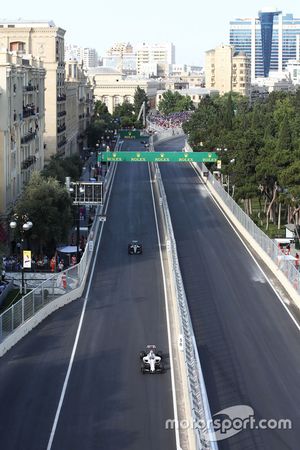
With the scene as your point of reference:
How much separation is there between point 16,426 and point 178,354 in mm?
8180

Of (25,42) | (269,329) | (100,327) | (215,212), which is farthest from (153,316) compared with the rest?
(25,42)

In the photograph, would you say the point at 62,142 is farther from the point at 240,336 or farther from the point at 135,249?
the point at 240,336

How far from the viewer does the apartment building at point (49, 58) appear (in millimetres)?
89375

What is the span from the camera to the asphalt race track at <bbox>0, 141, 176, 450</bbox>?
78.7 feet

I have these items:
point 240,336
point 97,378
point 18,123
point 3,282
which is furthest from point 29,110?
point 97,378

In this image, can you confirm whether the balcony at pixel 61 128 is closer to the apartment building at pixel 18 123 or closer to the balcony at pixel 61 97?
the balcony at pixel 61 97

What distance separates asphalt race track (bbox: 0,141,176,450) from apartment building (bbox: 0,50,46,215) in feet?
44.0

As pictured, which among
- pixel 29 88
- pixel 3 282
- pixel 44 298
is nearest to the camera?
pixel 44 298

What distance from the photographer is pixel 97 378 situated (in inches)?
1132

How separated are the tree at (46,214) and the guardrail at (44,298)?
240cm

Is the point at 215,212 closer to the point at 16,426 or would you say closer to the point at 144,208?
the point at 144,208

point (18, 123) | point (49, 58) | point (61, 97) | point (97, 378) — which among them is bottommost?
point (97, 378)

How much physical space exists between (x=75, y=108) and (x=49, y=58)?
21049 mm

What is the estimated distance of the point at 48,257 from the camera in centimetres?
4928
